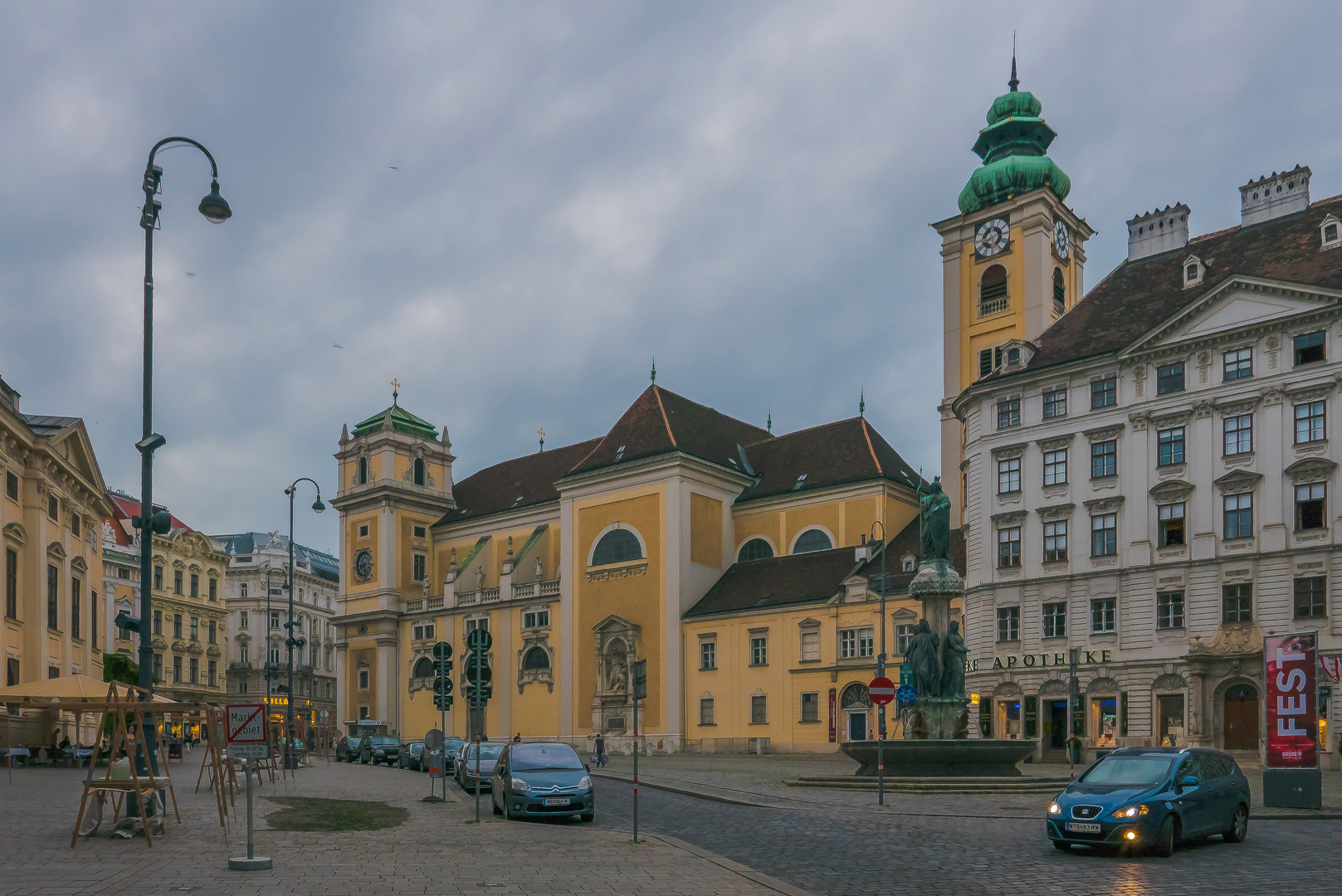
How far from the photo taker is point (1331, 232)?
4619 centimetres

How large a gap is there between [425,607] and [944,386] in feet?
117

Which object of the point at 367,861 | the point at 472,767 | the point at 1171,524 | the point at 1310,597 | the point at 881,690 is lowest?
the point at 472,767

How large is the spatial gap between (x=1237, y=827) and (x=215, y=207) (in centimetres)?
1761

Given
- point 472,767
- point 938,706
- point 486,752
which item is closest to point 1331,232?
point 938,706

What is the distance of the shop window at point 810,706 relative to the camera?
193ft

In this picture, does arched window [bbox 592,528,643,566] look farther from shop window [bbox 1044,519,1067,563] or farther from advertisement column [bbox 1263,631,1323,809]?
advertisement column [bbox 1263,631,1323,809]

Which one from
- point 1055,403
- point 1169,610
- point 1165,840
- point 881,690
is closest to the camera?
point 1165,840

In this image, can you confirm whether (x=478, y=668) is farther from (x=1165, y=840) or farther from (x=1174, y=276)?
(x=1174, y=276)

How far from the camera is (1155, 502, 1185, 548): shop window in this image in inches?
1801

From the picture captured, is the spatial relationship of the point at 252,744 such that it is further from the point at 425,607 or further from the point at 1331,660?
the point at 425,607

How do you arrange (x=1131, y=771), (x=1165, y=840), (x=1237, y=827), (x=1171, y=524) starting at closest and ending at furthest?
1. (x=1165, y=840)
2. (x=1131, y=771)
3. (x=1237, y=827)
4. (x=1171, y=524)

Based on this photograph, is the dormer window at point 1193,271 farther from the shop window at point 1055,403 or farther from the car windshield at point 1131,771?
the car windshield at point 1131,771

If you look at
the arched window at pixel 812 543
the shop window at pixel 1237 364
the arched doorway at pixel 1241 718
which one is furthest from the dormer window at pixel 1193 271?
the arched window at pixel 812 543

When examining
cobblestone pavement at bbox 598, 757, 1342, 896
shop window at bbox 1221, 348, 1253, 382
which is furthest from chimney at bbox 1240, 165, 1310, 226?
cobblestone pavement at bbox 598, 757, 1342, 896
